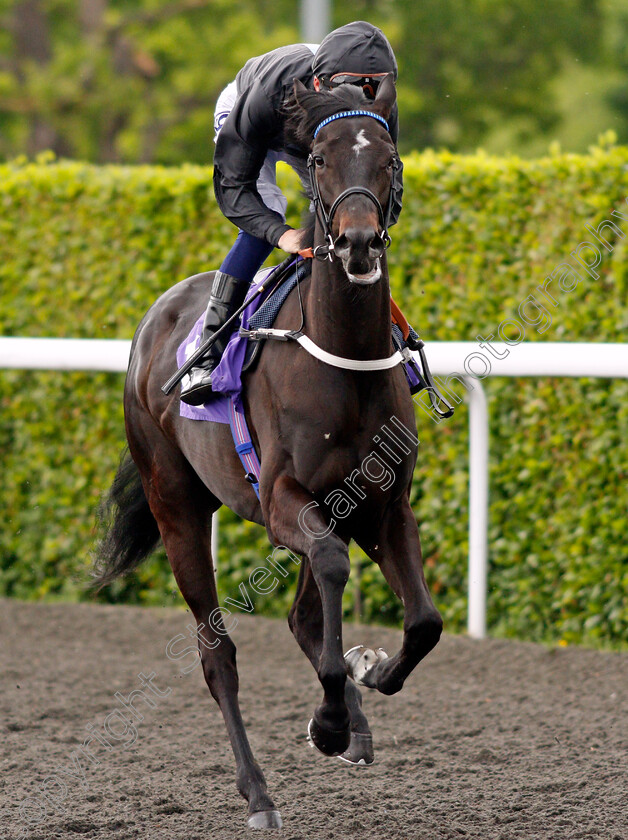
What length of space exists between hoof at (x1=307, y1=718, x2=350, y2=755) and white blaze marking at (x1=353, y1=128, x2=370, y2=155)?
1.56m

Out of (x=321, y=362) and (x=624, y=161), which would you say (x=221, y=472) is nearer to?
(x=321, y=362)

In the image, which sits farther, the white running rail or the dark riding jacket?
the white running rail

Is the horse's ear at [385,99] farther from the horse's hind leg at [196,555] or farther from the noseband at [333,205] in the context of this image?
the horse's hind leg at [196,555]

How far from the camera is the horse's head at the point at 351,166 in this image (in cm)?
282

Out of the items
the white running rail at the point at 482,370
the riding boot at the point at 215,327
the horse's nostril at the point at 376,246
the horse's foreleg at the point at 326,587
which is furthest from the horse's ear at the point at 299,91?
the white running rail at the point at 482,370

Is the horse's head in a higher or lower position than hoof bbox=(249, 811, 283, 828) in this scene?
higher

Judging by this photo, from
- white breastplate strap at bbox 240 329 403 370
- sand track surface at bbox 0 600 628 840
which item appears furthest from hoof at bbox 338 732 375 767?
white breastplate strap at bbox 240 329 403 370

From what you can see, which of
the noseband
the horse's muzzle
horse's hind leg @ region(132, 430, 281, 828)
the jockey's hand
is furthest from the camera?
horse's hind leg @ region(132, 430, 281, 828)

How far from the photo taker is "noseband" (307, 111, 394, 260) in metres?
2.89

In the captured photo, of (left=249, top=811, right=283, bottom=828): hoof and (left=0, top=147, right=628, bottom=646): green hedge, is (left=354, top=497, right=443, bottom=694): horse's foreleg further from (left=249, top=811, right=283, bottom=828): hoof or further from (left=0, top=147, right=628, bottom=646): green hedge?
(left=0, top=147, right=628, bottom=646): green hedge

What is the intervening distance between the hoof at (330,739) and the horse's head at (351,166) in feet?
4.08

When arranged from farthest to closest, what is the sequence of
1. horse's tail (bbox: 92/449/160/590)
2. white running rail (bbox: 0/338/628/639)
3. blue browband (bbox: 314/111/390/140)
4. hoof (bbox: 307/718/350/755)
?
white running rail (bbox: 0/338/628/639)
horse's tail (bbox: 92/449/160/590)
hoof (bbox: 307/718/350/755)
blue browband (bbox: 314/111/390/140)

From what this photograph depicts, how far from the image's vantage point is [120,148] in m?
18.8

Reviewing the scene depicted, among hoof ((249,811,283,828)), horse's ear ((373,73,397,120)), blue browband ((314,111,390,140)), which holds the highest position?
horse's ear ((373,73,397,120))
